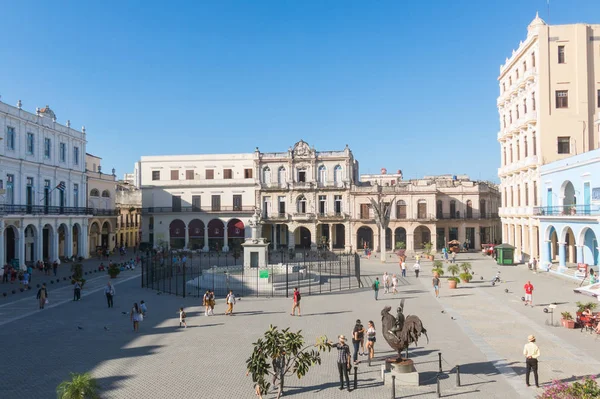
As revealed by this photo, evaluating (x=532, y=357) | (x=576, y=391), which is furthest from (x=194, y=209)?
(x=576, y=391)

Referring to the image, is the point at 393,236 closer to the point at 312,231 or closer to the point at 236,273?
the point at 312,231

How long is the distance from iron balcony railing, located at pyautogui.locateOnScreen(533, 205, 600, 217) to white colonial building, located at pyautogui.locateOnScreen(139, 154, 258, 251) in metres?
35.3

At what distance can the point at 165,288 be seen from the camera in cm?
3086

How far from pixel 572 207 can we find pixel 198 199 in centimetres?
4490

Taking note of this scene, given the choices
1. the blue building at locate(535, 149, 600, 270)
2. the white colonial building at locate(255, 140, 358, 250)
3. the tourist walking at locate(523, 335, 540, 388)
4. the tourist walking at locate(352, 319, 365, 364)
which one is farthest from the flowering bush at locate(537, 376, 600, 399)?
the white colonial building at locate(255, 140, 358, 250)

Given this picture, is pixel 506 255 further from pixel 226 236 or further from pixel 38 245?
pixel 38 245

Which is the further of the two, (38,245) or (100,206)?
(100,206)

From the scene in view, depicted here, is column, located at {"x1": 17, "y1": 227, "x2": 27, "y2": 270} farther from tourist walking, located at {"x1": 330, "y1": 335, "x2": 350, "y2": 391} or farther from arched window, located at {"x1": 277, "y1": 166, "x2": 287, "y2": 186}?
tourist walking, located at {"x1": 330, "y1": 335, "x2": 350, "y2": 391}

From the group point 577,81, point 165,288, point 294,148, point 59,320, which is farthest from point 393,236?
point 59,320

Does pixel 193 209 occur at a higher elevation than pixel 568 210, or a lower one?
higher

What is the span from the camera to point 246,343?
56.9ft

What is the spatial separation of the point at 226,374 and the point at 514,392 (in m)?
7.89

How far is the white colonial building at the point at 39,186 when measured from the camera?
39.6 m

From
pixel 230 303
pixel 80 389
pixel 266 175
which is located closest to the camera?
pixel 80 389
